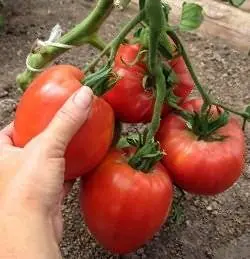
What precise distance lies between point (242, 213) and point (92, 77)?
0.75m

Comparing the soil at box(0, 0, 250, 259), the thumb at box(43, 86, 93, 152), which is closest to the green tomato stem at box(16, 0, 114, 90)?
the thumb at box(43, 86, 93, 152)

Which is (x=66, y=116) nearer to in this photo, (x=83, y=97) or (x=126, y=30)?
(x=83, y=97)

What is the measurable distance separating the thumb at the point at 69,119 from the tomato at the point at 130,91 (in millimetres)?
115

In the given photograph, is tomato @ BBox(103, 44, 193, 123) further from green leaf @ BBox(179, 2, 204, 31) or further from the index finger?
the index finger

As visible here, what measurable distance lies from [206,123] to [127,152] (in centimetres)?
17

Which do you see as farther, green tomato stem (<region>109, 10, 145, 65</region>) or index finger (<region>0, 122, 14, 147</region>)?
index finger (<region>0, 122, 14, 147</region>)

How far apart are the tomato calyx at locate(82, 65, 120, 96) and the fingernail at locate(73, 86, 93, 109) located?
0.08 feet

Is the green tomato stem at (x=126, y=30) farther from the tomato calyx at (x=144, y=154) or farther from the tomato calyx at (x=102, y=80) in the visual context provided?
the tomato calyx at (x=144, y=154)

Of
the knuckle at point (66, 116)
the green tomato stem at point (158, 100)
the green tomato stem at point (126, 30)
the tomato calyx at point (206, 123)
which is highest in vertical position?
the green tomato stem at point (126, 30)

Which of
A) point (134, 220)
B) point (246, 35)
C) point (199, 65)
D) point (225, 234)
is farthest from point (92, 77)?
point (246, 35)

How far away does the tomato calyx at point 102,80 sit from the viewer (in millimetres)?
1160

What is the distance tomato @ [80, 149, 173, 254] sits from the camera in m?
1.25

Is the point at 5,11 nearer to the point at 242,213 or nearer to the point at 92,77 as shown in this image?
the point at 242,213

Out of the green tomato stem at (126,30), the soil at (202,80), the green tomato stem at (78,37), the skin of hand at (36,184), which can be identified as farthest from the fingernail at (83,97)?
the soil at (202,80)
